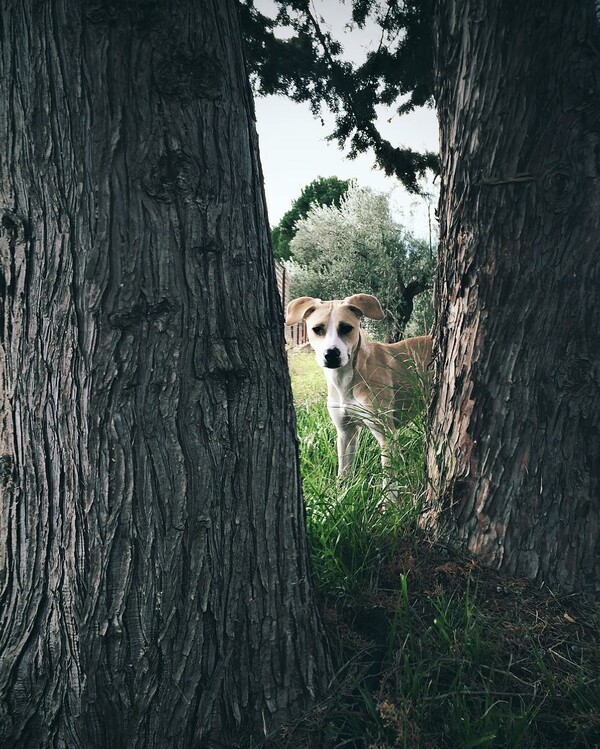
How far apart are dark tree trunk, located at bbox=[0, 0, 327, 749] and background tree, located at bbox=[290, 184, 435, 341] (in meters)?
12.2

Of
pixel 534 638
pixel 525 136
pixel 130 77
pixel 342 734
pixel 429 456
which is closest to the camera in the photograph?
pixel 130 77

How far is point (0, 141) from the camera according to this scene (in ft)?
4.84

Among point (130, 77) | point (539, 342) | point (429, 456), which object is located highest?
point (130, 77)

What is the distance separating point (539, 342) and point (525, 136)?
853 millimetres

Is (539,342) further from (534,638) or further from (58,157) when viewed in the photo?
(58,157)

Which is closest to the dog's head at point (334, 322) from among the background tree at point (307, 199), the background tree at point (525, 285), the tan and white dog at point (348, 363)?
the tan and white dog at point (348, 363)

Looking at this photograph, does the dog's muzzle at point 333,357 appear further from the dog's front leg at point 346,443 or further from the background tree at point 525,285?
the background tree at point 525,285

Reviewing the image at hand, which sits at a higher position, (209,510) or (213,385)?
(213,385)

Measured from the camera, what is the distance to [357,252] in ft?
51.8

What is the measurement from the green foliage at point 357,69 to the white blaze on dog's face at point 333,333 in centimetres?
117

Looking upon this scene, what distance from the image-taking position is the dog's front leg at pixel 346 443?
3.92 meters

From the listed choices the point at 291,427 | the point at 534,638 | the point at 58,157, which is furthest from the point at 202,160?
the point at 534,638

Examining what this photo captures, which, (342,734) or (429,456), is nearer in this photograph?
(342,734)

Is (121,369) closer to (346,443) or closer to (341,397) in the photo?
(346,443)
